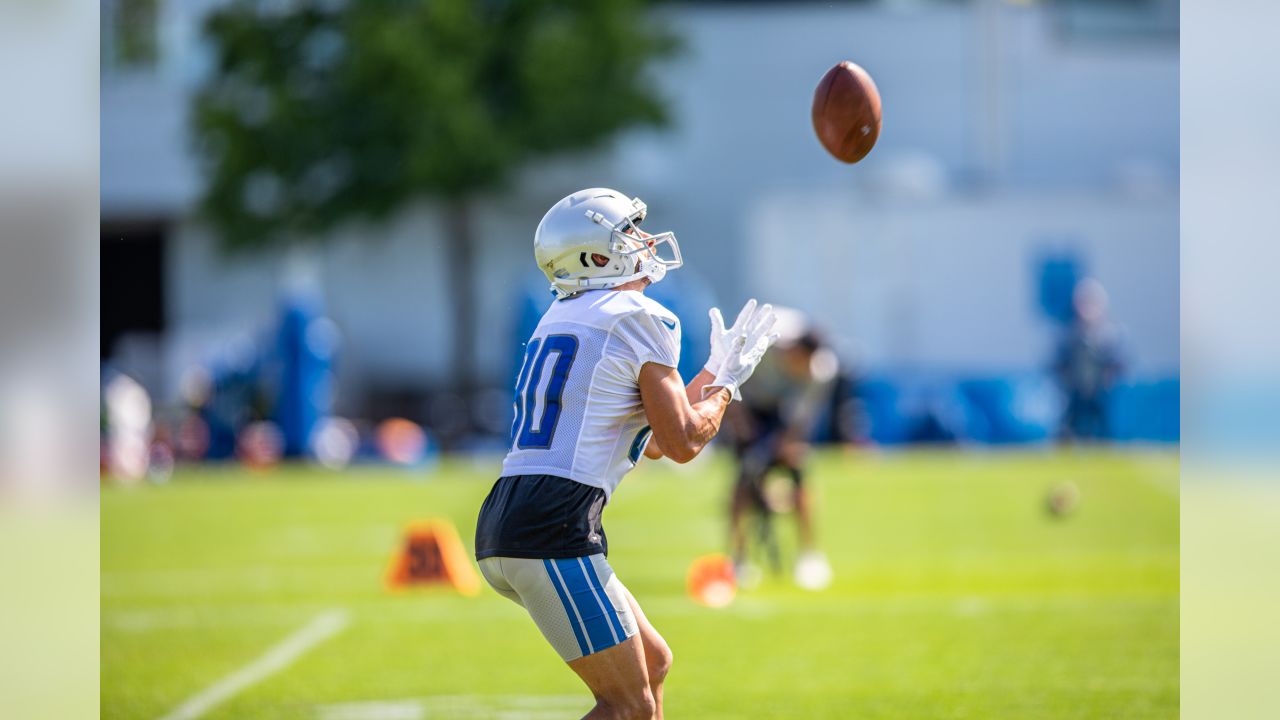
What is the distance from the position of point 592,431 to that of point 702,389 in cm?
41

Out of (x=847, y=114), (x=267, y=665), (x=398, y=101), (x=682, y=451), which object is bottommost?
(x=267, y=665)

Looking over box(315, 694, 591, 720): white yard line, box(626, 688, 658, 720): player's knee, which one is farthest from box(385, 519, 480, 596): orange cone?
box(626, 688, 658, 720): player's knee

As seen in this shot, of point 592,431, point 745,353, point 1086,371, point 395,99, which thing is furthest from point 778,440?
point 395,99

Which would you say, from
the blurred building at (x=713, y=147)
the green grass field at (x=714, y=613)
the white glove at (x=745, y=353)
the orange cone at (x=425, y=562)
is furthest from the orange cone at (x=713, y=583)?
the blurred building at (x=713, y=147)

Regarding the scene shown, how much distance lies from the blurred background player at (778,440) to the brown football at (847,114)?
526 centimetres

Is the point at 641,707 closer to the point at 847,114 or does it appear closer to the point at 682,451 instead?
the point at 682,451

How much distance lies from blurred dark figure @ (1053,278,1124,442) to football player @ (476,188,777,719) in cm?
1707

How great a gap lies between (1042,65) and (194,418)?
1916 centimetres

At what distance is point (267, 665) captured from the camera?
8008mm

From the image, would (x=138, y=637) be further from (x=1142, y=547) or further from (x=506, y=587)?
(x=1142, y=547)

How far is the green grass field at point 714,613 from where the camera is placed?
274 inches

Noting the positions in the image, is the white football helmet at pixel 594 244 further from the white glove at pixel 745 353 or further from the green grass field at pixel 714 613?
the green grass field at pixel 714 613

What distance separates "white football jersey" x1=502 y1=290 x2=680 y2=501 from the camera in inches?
177
